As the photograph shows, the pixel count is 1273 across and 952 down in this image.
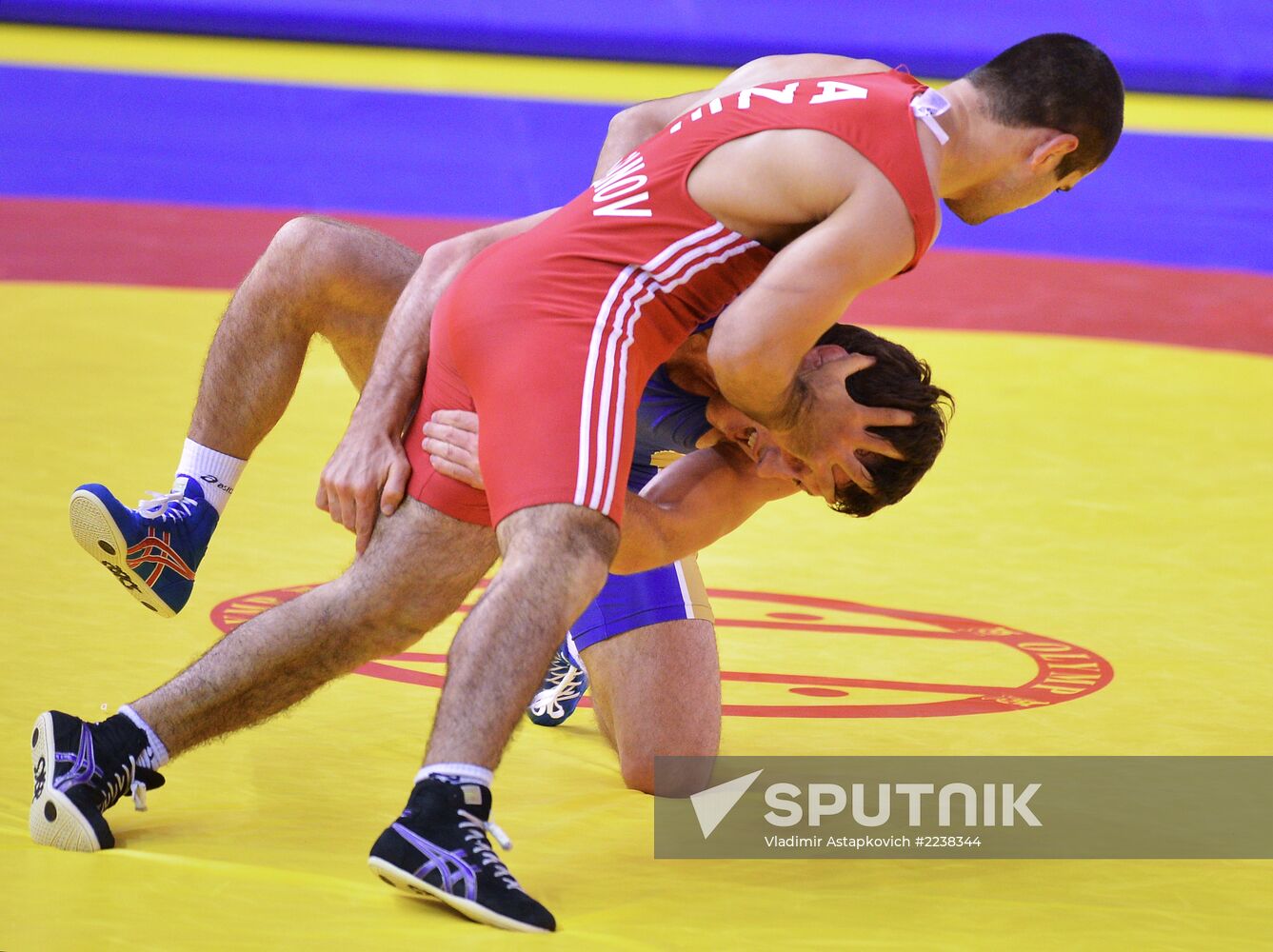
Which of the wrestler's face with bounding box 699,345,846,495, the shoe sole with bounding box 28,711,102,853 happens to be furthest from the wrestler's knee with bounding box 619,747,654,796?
the shoe sole with bounding box 28,711,102,853

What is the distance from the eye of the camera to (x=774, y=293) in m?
2.91

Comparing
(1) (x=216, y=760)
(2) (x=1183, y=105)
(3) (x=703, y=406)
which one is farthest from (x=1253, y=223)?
(1) (x=216, y=760)

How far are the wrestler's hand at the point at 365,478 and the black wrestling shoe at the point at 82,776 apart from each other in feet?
1.72

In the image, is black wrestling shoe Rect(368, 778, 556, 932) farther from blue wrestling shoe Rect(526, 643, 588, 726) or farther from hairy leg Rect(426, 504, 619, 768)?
blue wrestling shoe Rect(526, 643, 588, 726)

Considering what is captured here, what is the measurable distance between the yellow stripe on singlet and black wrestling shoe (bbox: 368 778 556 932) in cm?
1032

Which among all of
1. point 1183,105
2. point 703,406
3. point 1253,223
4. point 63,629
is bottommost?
point 63,629

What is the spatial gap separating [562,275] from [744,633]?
5.45 ft

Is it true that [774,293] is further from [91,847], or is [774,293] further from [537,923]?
[91,847]

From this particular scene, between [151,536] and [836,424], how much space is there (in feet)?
4.18

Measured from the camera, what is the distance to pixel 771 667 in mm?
4324

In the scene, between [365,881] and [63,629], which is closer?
[365,881]

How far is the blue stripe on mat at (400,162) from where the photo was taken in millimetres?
10477

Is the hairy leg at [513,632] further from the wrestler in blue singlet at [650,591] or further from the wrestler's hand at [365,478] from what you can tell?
the wrestler in blue singlet at [650,591]

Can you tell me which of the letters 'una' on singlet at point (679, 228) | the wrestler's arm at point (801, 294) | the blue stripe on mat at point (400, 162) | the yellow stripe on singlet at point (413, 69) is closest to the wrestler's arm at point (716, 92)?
the letters 'una' on singlet at point (679, 228)
